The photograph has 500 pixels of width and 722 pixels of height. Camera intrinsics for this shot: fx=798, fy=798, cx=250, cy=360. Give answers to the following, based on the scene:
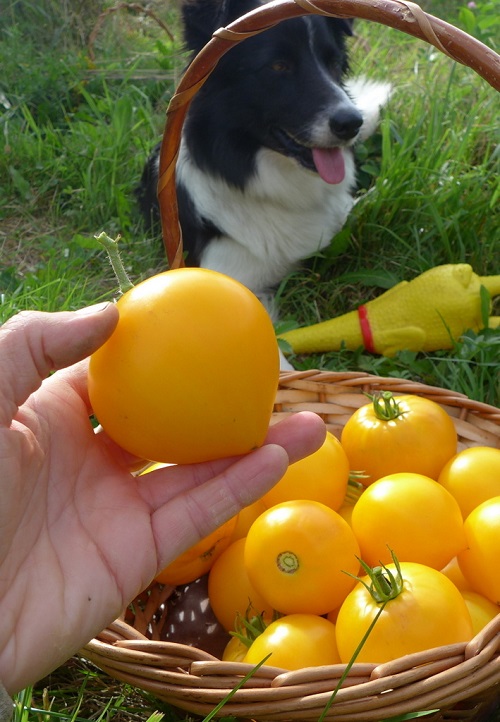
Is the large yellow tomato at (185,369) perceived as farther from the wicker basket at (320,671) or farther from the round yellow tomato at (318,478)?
the round yellow tomato at (318,478)

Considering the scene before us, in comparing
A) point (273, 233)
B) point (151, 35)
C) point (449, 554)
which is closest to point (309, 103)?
point (273, 233)

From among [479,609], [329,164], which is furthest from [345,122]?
[479,609]

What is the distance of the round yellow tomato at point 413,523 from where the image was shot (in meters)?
1.49

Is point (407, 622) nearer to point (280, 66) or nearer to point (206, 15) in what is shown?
point (280, 66)

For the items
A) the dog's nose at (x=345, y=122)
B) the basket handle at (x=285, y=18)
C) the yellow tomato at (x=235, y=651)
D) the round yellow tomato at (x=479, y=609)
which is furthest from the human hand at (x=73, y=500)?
the dog's nose at (x=345, y=122)

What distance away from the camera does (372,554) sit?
1.55m

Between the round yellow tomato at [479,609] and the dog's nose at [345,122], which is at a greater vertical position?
the dog's nose at [345,122]

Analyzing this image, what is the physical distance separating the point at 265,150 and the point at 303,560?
2.23 metres

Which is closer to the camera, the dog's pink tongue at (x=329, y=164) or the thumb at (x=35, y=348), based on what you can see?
the thumb at (x=35, y=348)

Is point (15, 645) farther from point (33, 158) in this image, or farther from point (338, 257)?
point (33, 158)

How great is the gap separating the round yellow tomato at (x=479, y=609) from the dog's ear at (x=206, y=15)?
7.33 ft

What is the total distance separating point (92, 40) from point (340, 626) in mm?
4197

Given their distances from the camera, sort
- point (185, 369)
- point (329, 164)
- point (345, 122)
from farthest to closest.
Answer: point (329, 164)
point (345, 122)
point (185, 369)

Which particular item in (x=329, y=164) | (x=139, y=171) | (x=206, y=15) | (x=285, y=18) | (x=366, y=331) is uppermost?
(x=285, y=18)
